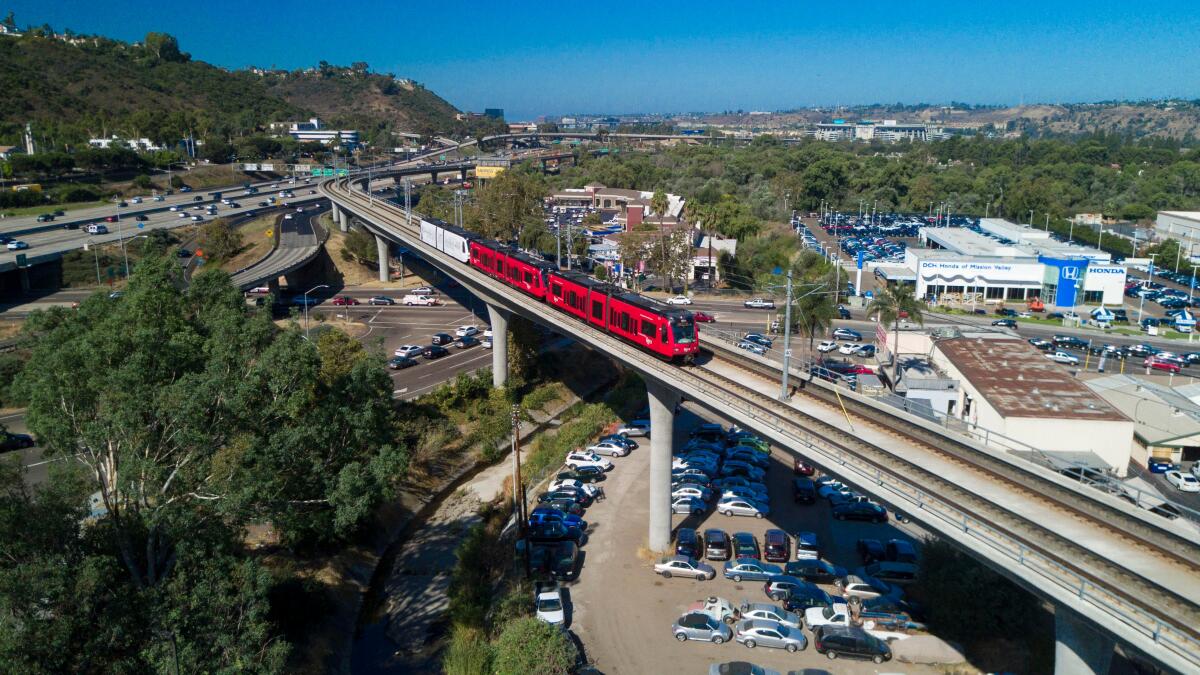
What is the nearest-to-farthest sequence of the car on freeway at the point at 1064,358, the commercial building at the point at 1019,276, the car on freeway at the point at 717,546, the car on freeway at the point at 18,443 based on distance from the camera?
the car on freeway at the point at 717,546, the car on freeway at the point at 18,443, the car on freeway at the point at 1064,358, the commercial building at the point at 1019,276

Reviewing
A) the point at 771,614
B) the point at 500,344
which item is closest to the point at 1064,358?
the point at 500,344

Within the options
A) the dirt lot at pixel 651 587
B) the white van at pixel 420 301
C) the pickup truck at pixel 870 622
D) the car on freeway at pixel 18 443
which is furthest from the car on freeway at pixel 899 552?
the white van at pixel 420 301

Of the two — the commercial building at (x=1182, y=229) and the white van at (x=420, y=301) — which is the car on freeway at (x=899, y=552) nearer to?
the white van at (x=420, y=301)

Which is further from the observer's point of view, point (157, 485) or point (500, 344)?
point (500, 344)

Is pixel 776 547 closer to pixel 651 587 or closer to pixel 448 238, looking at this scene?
pixel 651 587

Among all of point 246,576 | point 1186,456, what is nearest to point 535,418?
point 246,576
